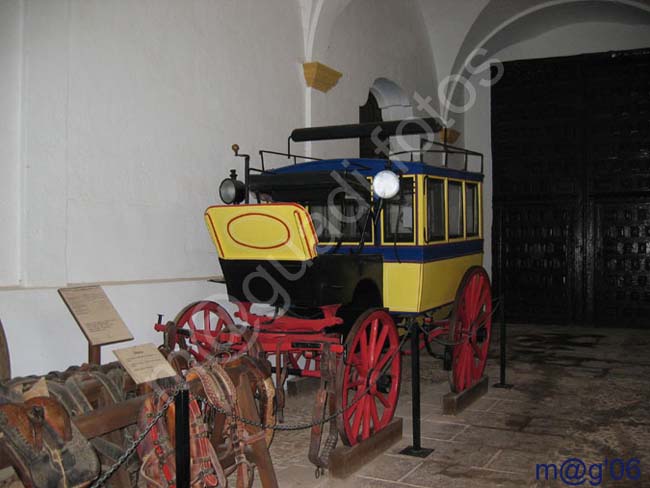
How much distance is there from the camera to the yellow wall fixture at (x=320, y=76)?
24.7 ft

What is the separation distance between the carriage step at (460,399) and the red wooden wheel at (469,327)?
56mm

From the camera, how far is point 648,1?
10703 millimetres

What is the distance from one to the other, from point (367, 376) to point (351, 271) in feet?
2.63

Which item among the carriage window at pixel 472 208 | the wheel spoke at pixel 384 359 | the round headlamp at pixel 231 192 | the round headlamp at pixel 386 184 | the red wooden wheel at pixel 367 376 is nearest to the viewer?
the red wooden wheel at pixel 367 376

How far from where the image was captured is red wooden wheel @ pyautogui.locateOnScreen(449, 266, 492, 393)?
5.88 m

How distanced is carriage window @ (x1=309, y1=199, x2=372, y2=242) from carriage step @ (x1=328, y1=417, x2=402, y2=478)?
4.96ft

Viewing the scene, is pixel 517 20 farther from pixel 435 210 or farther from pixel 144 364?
pixel 144 364

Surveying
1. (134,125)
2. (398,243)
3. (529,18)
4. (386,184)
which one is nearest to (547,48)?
(529,18)

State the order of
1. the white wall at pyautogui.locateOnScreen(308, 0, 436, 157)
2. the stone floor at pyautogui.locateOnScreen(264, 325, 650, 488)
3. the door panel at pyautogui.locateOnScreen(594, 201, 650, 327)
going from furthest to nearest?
the door panel at pyautogui.locateOnScreen(594, 201, 650, 327) → the white wall at pyautogui.locateOnScreen(308, 0, 436, 157) → the stone floor at pyautogui.locateOnScreen(264, 325, 650, 488)

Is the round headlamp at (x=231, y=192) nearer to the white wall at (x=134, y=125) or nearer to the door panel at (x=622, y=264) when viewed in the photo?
the white wall at (x=134, y=125)

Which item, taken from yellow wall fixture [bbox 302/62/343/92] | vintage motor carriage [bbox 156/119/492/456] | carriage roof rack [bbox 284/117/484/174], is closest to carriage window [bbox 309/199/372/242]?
vintage motor carriage [bbox 156/119/492/456]

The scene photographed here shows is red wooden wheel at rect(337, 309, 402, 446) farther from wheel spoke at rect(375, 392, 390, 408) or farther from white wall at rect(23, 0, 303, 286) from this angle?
white wall at rect(23, 0, 303, 286)

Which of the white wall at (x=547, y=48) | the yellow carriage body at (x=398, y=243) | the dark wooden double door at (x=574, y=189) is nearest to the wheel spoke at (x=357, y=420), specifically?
the yellow carriage body at (x=398, y=243)

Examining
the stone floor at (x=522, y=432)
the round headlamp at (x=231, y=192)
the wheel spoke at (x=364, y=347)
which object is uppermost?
the round headlamp at (x=231, y=192)
